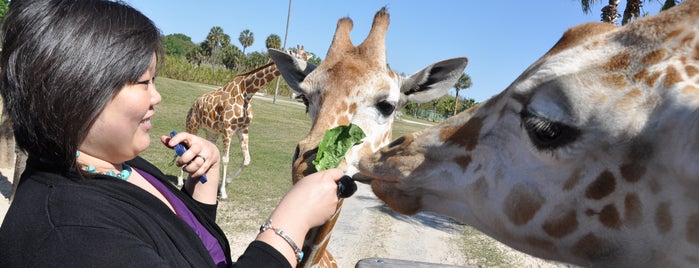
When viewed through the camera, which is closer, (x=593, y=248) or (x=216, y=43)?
(x=593, y=248)

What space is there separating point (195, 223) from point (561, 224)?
54.4 inches

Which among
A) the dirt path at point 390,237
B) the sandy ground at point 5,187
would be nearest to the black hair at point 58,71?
the dirt path at point 390,237

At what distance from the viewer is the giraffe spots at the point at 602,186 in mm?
1378

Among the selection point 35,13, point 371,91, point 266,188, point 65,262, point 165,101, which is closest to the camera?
point 65,262

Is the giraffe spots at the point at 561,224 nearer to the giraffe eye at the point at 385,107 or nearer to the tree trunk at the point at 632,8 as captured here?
the giraffe eye at the point at 385,107

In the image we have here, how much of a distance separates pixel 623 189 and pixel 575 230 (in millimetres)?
199

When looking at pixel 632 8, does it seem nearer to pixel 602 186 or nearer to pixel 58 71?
pixel 602 186

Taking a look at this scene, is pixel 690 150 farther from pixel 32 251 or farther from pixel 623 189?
pixel 32 251

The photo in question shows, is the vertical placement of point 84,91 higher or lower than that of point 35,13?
lower

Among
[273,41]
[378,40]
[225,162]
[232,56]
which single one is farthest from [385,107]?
[232,56]

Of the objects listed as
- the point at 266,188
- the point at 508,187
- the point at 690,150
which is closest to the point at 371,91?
the point at 508,187

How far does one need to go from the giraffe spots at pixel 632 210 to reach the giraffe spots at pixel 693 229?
11 centimetres

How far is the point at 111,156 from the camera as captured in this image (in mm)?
1642

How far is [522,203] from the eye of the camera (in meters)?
1.59
